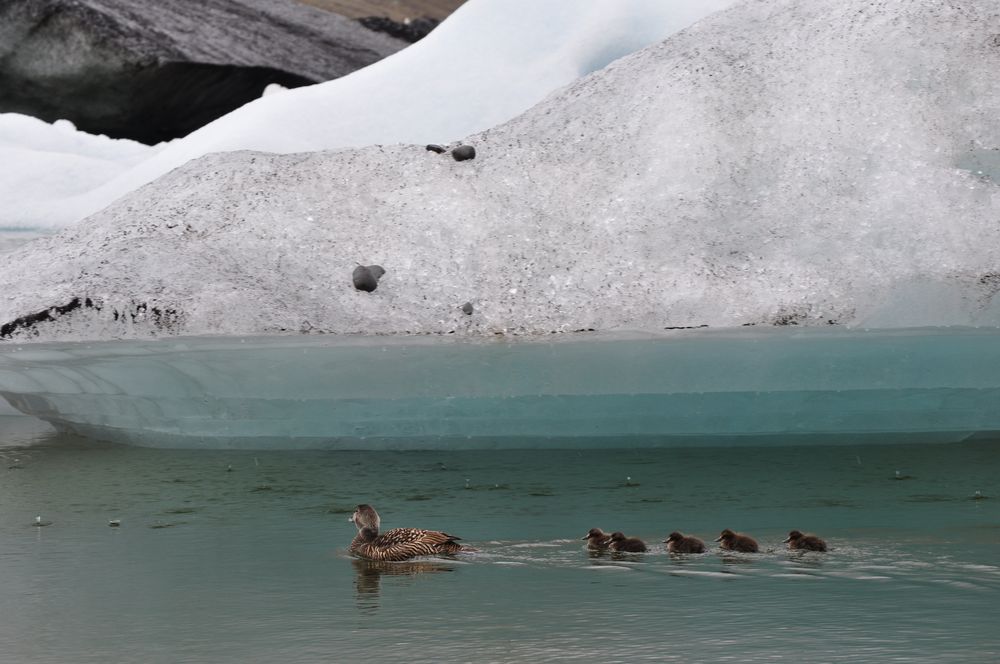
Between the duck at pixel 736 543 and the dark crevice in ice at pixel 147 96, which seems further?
the dark crevice in ice at pixel 147 96

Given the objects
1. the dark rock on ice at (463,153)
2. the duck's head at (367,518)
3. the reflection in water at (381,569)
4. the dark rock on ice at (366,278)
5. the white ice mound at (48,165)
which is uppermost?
the white ice mound at (48,165)

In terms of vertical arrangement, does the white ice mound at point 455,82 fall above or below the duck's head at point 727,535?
above

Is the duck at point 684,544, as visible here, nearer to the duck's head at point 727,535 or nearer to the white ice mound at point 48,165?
the duck's head at point 727,535

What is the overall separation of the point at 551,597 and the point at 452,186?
3683 millimetres

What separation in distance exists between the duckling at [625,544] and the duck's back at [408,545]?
49cm

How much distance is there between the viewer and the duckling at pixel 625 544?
428 centimetres

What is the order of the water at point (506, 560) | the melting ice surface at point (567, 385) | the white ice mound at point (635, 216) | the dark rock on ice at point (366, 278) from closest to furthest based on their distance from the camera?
the water at point (506, 560)
the melting ice surface at point (567, 385)
the white ice mound at point (635, 216)
the dark rock on ice at point (366, 278)

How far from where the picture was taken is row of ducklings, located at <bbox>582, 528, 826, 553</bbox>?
4230 millimetres

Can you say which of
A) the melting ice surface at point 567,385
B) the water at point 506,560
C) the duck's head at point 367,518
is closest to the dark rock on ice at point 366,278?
the melting ice surface at point 567,385

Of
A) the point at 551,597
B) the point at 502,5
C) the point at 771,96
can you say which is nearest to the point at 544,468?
the point at 551,597

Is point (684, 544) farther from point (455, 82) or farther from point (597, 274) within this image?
point (455, 82)

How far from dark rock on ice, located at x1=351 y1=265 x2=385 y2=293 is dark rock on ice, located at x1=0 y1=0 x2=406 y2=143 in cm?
922

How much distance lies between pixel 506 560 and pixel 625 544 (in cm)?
38

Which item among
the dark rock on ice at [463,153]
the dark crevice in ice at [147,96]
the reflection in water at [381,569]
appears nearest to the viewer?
the reflection in water at [381,569]
